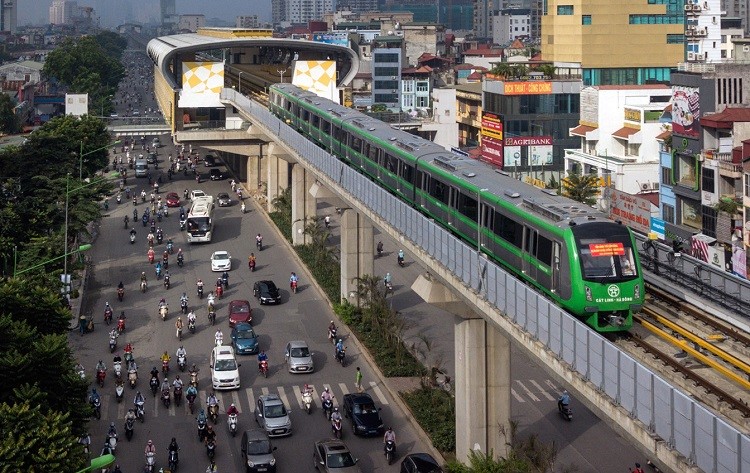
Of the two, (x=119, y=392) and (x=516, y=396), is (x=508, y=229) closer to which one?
(x=516, y=396)

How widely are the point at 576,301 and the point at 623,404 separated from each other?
5.24m

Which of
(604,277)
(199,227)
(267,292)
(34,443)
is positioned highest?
(604,277)

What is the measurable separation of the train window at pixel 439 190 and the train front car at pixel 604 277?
1067cm

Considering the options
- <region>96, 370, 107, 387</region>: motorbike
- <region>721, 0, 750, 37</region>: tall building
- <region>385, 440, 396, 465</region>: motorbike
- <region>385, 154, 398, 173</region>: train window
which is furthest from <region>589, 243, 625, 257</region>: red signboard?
<region>721, 0, 750, 37</region>: tall building

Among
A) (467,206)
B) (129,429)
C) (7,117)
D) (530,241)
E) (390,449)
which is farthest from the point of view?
(7,117)

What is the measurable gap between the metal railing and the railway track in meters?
1.63

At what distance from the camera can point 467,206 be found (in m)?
33.8

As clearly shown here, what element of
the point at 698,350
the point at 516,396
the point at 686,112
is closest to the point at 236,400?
the point at 516,396

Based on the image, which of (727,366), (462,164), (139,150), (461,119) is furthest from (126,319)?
(139,150)

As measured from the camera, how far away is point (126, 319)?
5191cm

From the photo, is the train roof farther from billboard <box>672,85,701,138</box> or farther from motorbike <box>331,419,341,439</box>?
billboard <box>672,85,701,138</box>

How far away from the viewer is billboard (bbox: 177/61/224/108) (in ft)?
284

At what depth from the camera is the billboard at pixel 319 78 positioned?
298ft

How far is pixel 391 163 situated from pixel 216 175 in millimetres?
48525
